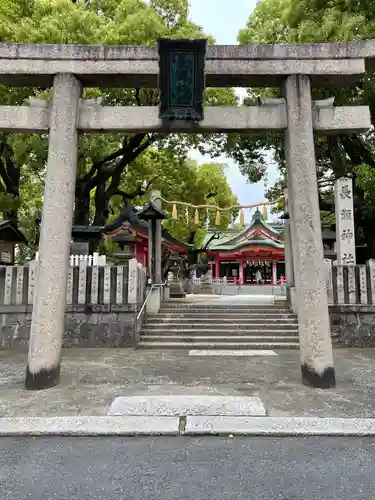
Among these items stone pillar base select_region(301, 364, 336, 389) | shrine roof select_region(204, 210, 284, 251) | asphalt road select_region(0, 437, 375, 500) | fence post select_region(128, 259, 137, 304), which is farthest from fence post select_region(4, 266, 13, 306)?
shrine roof select_region(204, 210, 284, 251)

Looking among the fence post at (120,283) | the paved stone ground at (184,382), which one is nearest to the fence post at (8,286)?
the paved stone ground at (184,382)

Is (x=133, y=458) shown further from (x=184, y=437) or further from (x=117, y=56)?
(x=117, y=56)

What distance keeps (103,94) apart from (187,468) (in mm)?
9765

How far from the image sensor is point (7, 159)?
18.8 metres

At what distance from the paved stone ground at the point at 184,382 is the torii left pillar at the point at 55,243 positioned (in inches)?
17.2

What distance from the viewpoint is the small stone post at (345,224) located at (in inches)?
435

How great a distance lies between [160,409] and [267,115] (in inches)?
192

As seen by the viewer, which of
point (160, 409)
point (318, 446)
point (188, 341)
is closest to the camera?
point (318, 446)

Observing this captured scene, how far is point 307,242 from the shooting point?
5.88 meters

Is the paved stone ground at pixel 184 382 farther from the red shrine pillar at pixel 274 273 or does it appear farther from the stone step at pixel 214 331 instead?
the red shrine pillar at pixel 274 273

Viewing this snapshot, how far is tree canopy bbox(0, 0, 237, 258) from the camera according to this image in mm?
13148

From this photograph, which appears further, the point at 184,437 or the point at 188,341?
the point at 188,341

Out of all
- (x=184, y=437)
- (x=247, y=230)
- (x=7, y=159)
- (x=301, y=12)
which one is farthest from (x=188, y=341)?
(x=247, y=230)

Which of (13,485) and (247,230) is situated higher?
(247,230)
